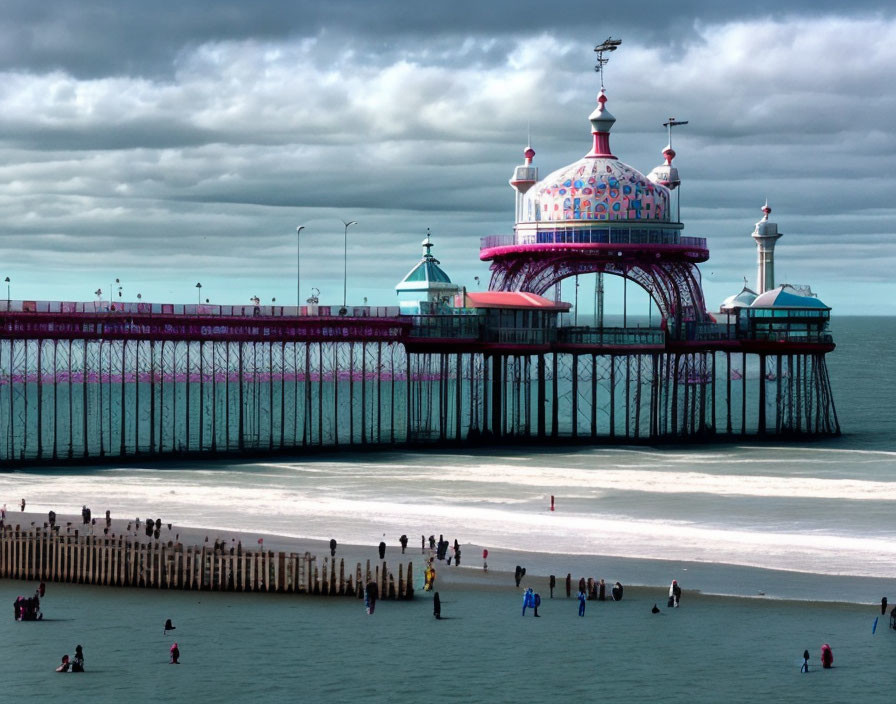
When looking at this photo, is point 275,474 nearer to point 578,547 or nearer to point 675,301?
point 578,547

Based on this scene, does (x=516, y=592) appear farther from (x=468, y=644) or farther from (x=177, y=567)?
(x=177, y=567)

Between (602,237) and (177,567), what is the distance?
1993 inches

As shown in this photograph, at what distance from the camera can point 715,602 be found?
5488 centimetres

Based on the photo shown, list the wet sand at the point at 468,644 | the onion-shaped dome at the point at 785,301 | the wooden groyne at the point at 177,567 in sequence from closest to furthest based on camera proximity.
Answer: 1. the wet sand at the point at 468,644
2. the wooden groyne at the point at 177,567
3. the onion-shaped dome at the point at 785,301

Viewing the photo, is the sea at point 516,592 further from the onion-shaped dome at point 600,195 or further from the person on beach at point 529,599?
Result: the onion-shaped dome at point 600,195

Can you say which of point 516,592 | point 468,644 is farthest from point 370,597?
point 516,592

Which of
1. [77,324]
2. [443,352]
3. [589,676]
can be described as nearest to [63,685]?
[589,676]

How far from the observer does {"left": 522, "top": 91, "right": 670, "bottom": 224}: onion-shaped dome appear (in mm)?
103188

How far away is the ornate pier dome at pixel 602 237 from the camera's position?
103 meters

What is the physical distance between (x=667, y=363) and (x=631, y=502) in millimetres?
33028

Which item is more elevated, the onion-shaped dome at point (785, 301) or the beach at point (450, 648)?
the onion-shaped dome at point (785, 301)

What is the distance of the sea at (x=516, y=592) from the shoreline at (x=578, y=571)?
6.6 inches

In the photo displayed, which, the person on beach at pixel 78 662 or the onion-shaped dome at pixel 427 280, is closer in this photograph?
the person on beach at pixel 78 662

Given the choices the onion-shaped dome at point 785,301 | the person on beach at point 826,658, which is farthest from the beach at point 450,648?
the onion-shaped dome at point 785,301
